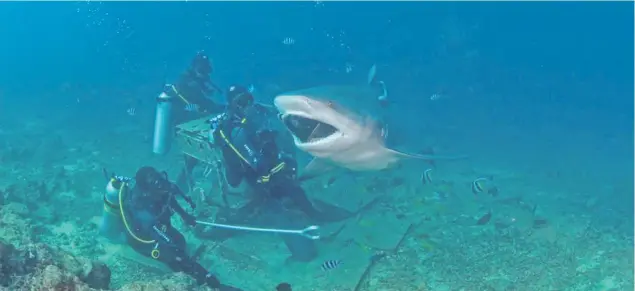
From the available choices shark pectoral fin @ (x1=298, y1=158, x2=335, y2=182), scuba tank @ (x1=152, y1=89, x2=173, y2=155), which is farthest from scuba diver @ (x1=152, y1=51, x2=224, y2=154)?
shark pectoral fin @ (x1=298, y1=158, x2=335, y2=182)

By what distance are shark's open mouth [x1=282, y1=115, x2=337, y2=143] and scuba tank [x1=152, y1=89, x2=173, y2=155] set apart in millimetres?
5403

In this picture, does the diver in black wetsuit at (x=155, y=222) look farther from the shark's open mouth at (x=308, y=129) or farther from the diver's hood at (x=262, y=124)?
the shark's open mouth at (x=308, y=129)

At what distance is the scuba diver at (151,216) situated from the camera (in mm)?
6730

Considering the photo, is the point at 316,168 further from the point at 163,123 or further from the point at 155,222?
the point at 163,123

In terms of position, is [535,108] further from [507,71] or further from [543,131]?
[507,71]

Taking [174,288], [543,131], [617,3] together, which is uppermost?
[617,3]

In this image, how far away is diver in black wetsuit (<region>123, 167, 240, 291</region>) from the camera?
Answer: 6723 mm

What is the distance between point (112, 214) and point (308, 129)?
3.30m

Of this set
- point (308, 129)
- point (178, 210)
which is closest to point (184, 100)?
point (178, 210)

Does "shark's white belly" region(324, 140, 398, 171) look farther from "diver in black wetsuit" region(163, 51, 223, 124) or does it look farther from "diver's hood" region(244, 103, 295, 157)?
"diver in black wetsuit" region(163, 51, 223, 124)

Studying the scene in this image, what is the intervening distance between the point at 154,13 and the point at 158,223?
582ft

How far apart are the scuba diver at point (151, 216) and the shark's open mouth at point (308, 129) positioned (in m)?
1.98

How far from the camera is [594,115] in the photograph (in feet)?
117

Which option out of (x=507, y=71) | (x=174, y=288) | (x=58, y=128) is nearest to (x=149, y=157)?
(x=58, y=128)
